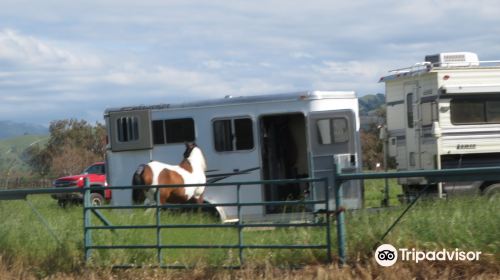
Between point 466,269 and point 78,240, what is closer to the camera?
point 466,269

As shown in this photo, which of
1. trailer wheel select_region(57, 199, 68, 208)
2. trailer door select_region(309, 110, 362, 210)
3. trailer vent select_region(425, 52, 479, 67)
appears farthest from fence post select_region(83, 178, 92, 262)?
trailer vent select_region(425, 52, 479, 67)

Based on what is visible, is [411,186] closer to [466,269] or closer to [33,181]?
[466,269]

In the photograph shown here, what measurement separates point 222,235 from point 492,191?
3686 mm

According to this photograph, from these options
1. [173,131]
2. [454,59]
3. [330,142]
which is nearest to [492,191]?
[330,142]

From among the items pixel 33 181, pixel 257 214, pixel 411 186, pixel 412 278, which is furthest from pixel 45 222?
pixel 33 181

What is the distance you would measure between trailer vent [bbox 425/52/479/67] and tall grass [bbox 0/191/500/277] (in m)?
7.19

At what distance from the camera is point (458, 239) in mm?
8531

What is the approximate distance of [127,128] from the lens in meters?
16.3

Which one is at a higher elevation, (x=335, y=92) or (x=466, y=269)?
(x=335, y=92)

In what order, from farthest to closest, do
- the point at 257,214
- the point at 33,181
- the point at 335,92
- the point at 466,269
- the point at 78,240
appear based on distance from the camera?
the point at 33,181
the point at 335,92
the point at 257,214
the point at 78,240
the point at 466,269

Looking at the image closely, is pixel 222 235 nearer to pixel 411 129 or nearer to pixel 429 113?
pixel 429 113

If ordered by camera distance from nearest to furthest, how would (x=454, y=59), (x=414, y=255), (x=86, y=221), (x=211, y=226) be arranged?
(x=414, y=255) < (x=211, y=226) < (x=86, y=221) < (x=454, y=59)

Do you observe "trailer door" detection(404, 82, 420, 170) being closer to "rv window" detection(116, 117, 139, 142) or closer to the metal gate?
"rv window" detection(116, 117, 139, 142)

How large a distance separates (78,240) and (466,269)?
16.6 ft
